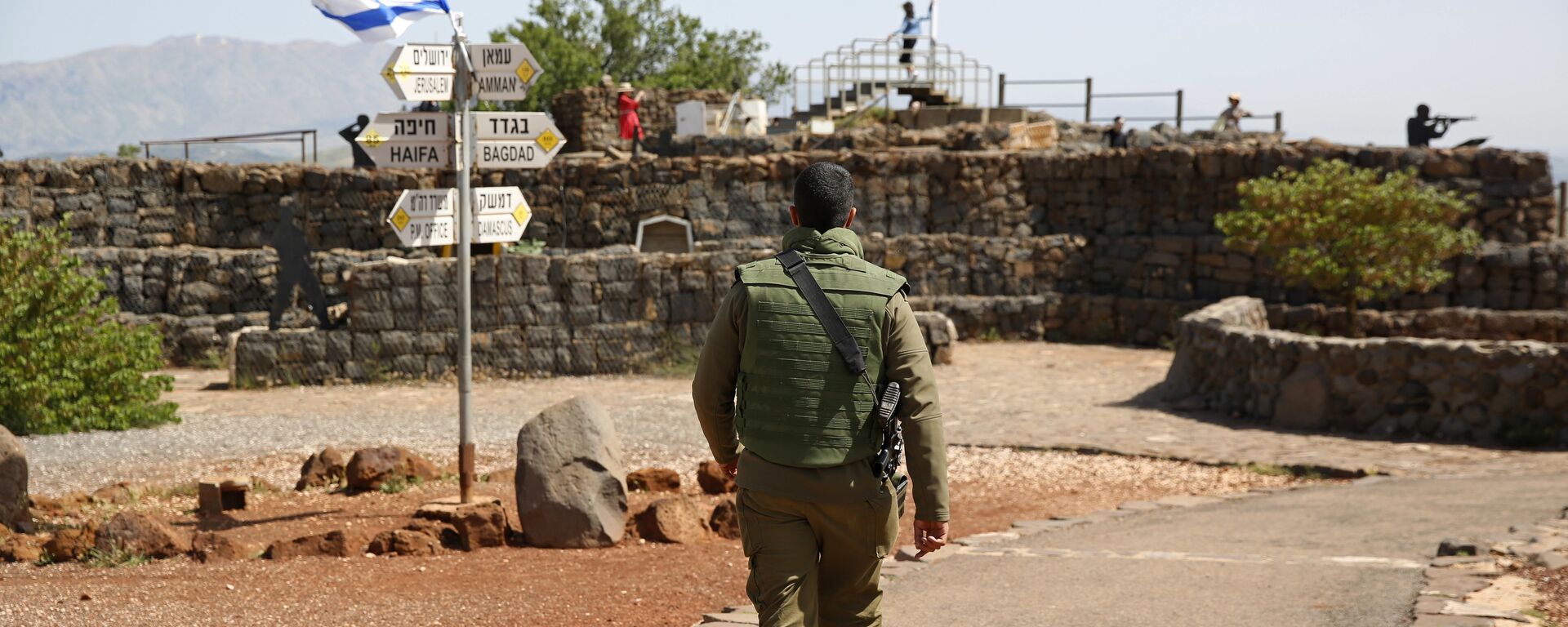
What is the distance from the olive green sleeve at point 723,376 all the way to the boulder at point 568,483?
127 inches

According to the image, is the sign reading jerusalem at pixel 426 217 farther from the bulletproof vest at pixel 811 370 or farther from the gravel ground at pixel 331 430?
the bulletproof vest at pixel 811 370

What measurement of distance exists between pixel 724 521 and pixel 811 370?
3.87 meters

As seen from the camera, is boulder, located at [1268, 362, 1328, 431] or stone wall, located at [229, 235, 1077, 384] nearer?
boulder, located at [1268, 362, 1328, 431]

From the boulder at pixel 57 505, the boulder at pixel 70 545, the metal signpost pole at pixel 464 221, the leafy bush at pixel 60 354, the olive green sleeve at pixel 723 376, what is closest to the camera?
the olive green sleeve at pixel 723 376

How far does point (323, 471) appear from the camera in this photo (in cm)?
965

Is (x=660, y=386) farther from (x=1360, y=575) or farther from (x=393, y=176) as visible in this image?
(x=1360, y=575)

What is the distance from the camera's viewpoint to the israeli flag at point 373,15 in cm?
795

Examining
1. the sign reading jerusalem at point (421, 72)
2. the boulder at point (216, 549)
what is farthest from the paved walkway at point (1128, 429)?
the boulder at point (216, 549)

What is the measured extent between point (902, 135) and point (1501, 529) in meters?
16.8

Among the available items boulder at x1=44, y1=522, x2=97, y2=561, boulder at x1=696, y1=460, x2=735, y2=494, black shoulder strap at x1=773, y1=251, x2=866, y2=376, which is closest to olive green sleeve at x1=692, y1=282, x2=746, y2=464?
black shoulder strap at x1=773, y1=251, x2=866, y2=376

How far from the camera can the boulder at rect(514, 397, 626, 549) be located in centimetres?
736

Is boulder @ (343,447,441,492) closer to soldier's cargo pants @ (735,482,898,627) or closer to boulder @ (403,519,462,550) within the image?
boulder @ (403,519,462,550)

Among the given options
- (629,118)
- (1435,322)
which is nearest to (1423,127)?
(1435,322)

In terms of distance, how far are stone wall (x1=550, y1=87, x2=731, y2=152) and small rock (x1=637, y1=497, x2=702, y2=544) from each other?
18481 millimetres
